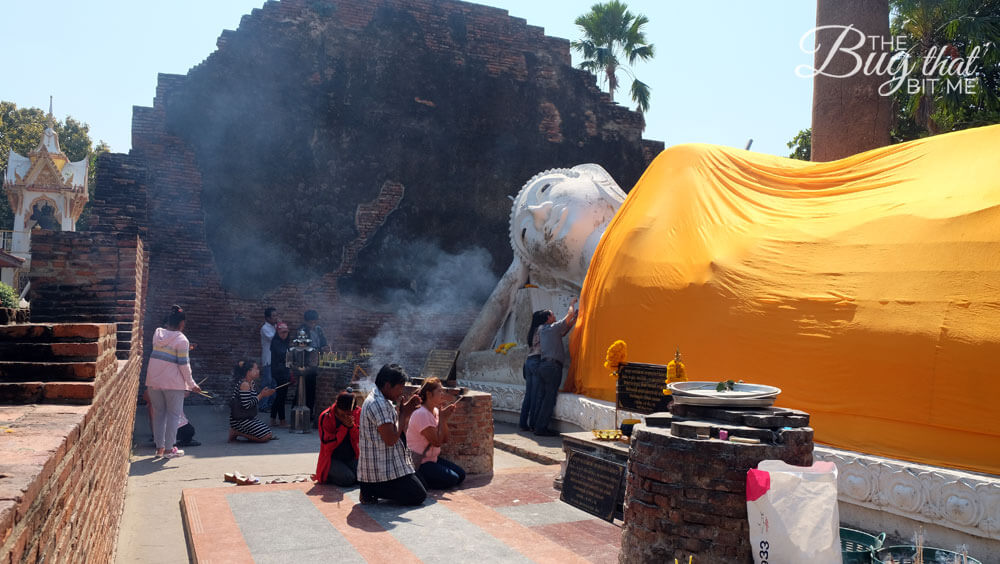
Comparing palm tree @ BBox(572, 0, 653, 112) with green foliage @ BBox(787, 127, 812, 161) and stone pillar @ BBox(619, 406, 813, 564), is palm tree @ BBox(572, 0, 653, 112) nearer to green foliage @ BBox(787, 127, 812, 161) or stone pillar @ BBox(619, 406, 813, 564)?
green foliage @ BBox(787, 127, 812, 161)

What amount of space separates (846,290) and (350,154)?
9563 mm

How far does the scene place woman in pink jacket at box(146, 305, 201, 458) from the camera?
6.88 meters

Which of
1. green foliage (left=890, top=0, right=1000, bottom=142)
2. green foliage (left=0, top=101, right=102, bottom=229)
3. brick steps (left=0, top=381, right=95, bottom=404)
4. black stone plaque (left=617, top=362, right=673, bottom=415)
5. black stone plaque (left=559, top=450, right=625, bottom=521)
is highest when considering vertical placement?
green foliage (left=0, top=101, right=102, bottom=229)

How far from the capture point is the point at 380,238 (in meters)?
12.9

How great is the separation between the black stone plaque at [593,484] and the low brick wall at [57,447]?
9.26 ft

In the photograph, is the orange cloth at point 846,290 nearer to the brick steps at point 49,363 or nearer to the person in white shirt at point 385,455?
the person in white shirt at point 385,455

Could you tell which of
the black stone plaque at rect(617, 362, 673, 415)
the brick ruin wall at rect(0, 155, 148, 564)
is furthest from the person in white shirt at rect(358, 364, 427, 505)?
the black stone plaque at rect(617, 362, 673, 415)

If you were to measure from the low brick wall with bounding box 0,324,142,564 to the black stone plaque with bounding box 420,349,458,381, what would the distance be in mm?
5657

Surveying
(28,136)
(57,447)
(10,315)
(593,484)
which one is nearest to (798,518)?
(593,484)

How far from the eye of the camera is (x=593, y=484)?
16.7ft

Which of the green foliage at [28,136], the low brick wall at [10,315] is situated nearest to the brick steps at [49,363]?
the low brick wall at [10,315]

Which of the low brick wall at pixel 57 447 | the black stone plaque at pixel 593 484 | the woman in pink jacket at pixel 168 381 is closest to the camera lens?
the low brick wall at pixel 57 447

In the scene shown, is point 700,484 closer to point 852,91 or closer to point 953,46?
point 852,91

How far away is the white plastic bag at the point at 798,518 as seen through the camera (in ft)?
10.0
